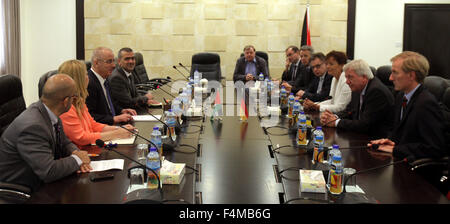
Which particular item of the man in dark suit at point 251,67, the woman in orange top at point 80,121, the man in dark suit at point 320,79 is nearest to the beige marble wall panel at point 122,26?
the man in dark suit at point 251,67

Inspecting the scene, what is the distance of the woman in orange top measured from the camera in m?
2.77

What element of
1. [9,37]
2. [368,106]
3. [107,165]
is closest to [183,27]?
[9,37]

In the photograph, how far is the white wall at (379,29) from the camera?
7965mm

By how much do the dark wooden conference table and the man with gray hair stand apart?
0.45ft

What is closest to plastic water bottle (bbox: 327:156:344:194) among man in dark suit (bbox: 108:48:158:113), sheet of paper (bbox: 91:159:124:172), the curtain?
sheet of paper (bbox: 91:159:124:172)

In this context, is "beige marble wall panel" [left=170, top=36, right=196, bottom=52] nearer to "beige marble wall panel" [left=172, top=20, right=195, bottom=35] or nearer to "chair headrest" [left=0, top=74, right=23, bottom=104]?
"beige marble wall panel" [left=172, top=20, right=195, bottom=35]

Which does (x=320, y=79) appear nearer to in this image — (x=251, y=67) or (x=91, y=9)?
(x=251, y=67)

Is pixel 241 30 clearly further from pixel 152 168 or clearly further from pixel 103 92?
pixel 152 168

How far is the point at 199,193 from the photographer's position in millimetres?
2041

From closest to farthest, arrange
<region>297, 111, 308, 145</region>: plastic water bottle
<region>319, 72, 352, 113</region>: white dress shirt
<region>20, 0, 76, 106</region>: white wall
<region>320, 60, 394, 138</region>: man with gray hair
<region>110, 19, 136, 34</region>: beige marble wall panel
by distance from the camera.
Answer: <region>297, 111, 308, 145</region>: plastic water bottle
<region>320, 60, 394, 138</region>: man with gray hair
<region>319, 72, 352, 113</region>: white dress shirt
<region>20, 0, 76, 106</region>: white wall
<region>110, 19, 136, 34</region>: beige marble wall panel

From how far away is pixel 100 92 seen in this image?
3.68 metres

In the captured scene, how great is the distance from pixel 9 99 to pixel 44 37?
17.8ft

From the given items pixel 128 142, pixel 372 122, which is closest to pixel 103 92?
pixel 128 142

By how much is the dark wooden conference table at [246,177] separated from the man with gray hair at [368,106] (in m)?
0.14
